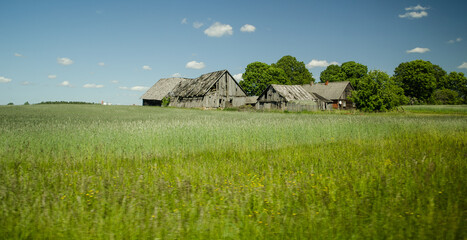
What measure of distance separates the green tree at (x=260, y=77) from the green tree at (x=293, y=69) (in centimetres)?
972

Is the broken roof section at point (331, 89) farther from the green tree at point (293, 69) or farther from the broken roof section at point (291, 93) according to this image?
the green tree at point (293, 69)

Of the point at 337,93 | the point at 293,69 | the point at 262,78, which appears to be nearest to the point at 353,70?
the point at 293,69

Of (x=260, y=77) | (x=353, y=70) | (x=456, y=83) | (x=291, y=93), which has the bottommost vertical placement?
(x=291, y=93)

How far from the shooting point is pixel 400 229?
3330 mm

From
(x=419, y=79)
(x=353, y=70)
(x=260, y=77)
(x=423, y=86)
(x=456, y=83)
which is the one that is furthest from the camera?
(x=456, y=83)

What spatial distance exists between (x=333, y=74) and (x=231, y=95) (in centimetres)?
4628

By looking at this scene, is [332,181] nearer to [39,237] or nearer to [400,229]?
[400,229]

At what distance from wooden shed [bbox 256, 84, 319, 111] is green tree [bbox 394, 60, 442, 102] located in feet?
128

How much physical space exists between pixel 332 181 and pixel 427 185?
1.70m

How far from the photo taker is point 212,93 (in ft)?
167

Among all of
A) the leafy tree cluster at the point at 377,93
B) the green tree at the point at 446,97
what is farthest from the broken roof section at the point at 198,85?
the green tree at the point at 446,97

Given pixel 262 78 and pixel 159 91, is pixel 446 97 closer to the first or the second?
pixel 262 78

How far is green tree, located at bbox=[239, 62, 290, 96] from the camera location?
7206 cm

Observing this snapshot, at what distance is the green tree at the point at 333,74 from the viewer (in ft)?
266
